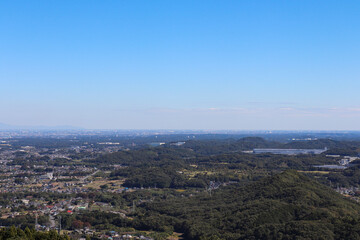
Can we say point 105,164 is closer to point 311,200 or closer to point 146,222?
point 146,222

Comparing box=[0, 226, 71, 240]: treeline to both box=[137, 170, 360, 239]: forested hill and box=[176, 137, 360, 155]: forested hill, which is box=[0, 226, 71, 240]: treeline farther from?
box=[176, 137, 360, 155]: forested hill

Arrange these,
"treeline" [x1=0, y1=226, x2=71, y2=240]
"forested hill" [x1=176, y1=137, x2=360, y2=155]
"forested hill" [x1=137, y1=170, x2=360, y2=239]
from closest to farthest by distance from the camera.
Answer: "treeline" [x1=0, y1=226, x2=71, y2=240]
"forested hill" [x1=137, y1=170, x2=360, y2=239]
"forested hill" [x1=176, y1=137, x2=360, y2=155]

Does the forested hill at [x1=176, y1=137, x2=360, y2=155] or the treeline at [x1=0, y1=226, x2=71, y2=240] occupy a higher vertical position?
the forested hill at [x1=176, y1=137, x2=360, y2=155]

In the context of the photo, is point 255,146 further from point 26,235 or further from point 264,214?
point 26,235

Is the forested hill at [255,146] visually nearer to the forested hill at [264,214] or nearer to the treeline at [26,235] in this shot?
the forested hill at [264,214]

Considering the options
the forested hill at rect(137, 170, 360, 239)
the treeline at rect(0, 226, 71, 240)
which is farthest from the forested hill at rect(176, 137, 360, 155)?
the treeline at rect(0, 226, 71, 240)

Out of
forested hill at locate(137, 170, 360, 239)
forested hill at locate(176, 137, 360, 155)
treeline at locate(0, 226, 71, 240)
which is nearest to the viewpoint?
treeline at locate(0, 226, 71, 240)

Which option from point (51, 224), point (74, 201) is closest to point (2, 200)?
point (74, 201)

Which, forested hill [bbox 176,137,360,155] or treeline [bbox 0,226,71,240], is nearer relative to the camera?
treeline [bbox 0,226,71,240]
